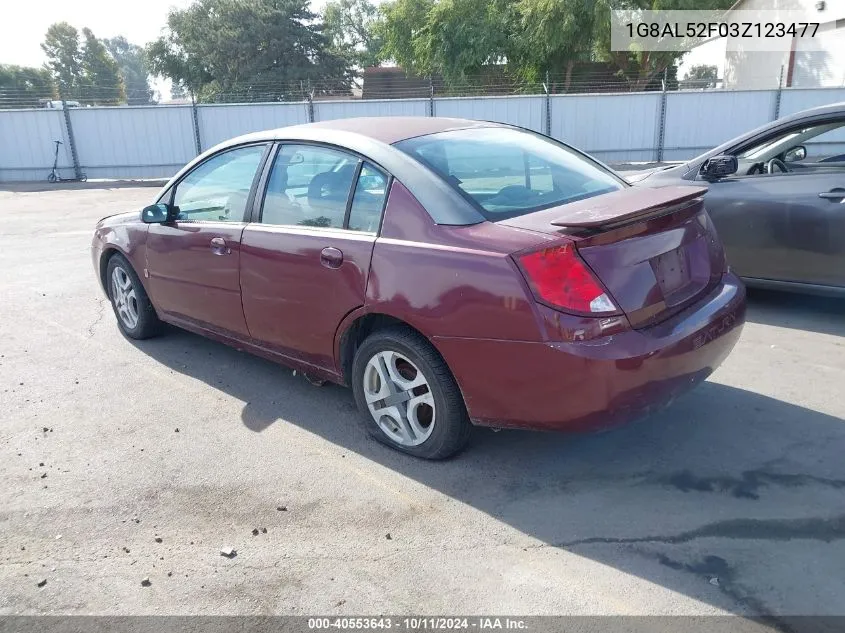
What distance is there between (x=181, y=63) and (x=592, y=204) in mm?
47195

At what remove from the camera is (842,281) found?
484 cm

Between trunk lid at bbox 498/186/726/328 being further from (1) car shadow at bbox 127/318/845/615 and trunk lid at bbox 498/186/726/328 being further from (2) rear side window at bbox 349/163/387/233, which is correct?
(1) car shadow at bbox 127/318/845/615

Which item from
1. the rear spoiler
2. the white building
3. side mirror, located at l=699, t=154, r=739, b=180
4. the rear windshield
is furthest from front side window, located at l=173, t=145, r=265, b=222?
the white building

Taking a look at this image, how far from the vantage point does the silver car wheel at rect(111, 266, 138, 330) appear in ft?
16.9

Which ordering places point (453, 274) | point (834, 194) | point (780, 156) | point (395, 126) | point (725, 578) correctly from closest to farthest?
point (725, 578) < point (453, 274) < point (395, 126) < point (834, 194) < point (780, 156)

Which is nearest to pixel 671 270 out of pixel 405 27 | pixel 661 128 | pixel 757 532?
pixel 757 532

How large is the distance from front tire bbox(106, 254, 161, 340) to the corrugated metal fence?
14.0m

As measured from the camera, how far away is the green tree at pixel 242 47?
41.8 metres

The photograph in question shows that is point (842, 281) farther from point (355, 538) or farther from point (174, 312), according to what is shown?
point (174, 312)

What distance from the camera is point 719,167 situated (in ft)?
17.0

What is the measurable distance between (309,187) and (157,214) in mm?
1370

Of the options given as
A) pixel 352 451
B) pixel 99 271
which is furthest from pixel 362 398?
pixel 99 271

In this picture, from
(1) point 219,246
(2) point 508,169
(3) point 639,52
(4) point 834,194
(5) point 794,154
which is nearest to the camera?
(2) point 508,169

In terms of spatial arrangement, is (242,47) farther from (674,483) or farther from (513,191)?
(674,483)
